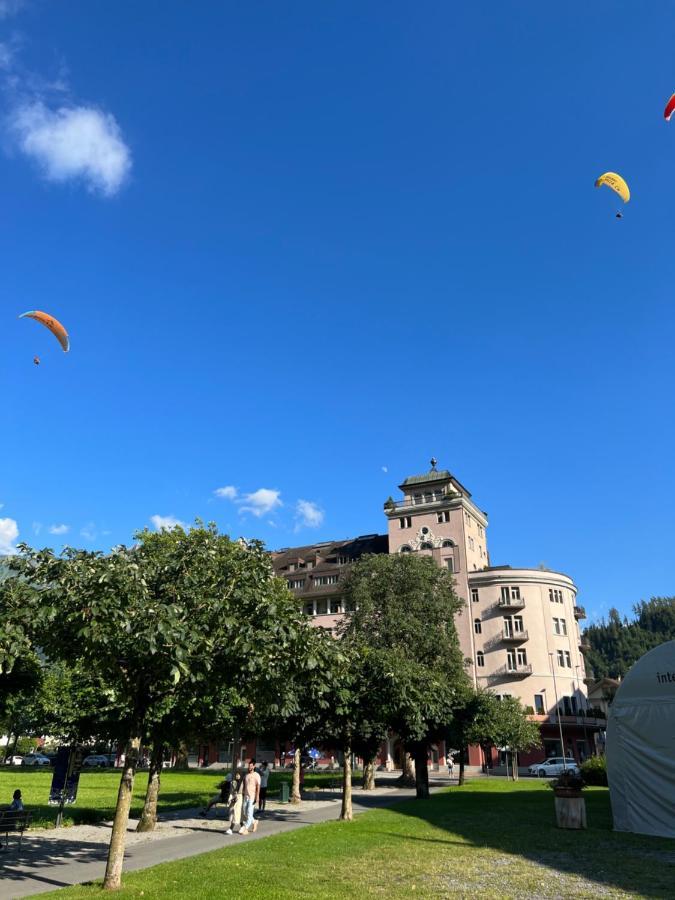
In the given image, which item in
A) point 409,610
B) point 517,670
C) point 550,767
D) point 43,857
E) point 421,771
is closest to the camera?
A: point 43,857

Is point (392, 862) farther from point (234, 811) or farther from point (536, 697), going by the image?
point (536, 697)

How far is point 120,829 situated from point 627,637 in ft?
565

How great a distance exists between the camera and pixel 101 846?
1622 cm

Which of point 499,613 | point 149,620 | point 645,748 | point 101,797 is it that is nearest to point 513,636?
point 499,613

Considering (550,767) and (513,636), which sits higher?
(513,636)

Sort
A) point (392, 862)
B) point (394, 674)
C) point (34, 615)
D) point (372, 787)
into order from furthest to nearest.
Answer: point (372, 787) < point (394, 674) < point (392, 862) < point (34, 615)

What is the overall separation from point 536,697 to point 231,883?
5432 centimetres

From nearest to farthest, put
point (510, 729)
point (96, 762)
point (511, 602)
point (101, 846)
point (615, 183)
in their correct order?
point (101, 846), point (615, 183), point (510, 729), point (511, 602), point (96, 762)

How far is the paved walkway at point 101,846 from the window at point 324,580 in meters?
46.2

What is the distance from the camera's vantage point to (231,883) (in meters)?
10.8

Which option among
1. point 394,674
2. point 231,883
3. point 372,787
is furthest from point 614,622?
point 231,883

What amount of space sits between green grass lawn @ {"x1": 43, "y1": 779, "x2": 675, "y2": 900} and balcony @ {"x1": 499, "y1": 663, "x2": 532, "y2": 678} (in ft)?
136

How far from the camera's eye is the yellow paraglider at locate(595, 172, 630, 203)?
23.5 meters

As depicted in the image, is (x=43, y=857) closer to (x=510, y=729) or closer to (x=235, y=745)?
(x=510, y=729)
